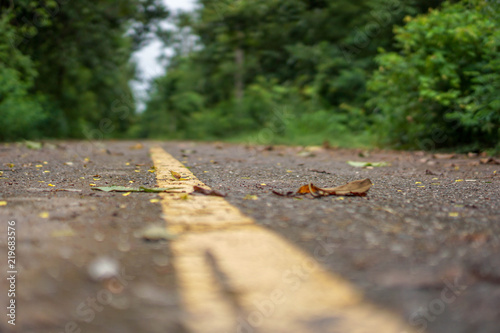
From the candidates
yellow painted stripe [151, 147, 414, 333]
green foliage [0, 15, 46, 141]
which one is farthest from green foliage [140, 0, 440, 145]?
yellow painted stripe [151, 147, 414, 333]

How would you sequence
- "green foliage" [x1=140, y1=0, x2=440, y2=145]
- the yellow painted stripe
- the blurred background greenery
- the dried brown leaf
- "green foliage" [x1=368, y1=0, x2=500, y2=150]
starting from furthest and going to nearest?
"green foliage" [x1=140, y1=0, x2=440, y2=145] < the blurred background greenery < "green foliage" [x1=368, y1=0, x2=500, y2=150] < the dried brown leaf < the yellow painted stripe

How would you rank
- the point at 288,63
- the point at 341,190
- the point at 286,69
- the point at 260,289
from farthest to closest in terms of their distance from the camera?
the point at 286,69 → the point at 288,63 → the point at 341,190 → the point at 260,289

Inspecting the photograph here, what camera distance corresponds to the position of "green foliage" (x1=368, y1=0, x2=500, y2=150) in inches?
217

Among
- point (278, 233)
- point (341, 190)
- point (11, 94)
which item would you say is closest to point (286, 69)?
point (11, 94)

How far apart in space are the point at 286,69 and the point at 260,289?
14.6 metres

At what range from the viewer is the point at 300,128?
36.7ft

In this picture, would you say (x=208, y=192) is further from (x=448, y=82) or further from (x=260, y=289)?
(x=448, y=82)

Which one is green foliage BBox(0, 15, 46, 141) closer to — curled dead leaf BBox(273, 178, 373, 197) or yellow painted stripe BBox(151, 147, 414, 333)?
curled dead leaf BBox(273, 178, 373, 197)

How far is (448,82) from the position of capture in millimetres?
6301

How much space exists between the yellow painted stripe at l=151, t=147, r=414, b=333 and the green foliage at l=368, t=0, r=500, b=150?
4841mm

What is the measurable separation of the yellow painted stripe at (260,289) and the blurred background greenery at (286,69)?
4.83 m

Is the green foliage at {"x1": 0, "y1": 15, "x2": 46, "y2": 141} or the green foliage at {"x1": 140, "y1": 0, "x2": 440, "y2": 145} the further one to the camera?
the green foliage at {"x1": 140, "y1": 0, "x2": 440, "y2": 145}

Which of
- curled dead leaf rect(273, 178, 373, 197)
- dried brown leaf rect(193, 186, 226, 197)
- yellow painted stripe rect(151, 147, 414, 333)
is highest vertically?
curled dead leaf rect(273, 178, 373, 197)

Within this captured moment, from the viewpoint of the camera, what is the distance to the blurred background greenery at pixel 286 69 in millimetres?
6188
